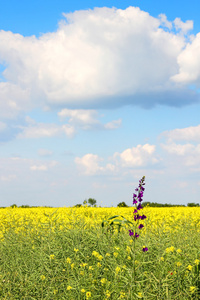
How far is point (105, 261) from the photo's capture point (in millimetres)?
4660

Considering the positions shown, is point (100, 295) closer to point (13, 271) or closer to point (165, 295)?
point (165, 295)

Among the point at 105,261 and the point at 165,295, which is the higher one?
the point at 105,261

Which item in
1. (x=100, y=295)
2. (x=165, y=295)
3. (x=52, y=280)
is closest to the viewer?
(x=100, y=295)

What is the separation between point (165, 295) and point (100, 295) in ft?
2.87

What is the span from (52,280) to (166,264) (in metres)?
1.58

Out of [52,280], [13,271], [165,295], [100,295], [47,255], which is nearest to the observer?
[100,295]

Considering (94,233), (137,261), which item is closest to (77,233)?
(94,233)

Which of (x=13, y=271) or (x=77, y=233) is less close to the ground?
(x=77, y=233)

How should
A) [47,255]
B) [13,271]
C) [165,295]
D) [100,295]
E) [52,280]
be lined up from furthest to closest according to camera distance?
[13,271] < [47,255] < [52,280] < [165,295] < [100,295]

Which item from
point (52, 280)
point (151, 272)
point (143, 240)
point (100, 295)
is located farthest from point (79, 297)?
point (143, 240)

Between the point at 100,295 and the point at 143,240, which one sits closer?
the point at 100,295

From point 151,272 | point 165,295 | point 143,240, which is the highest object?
point 143,240

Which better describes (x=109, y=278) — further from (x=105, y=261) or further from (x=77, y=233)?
(x=77, y=233)

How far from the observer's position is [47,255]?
4.92 meters
